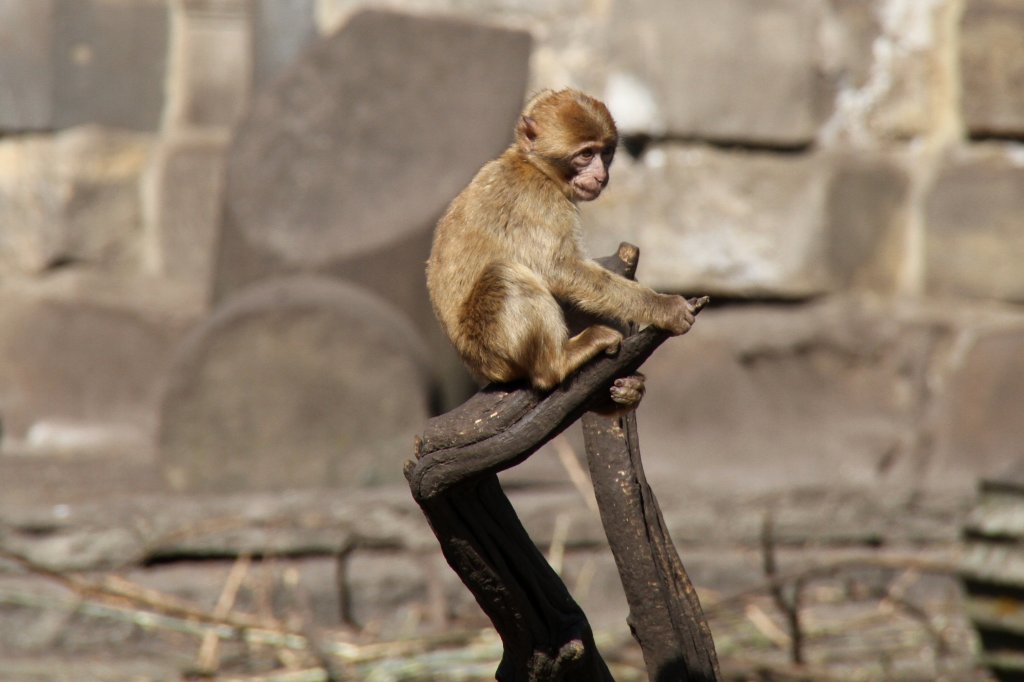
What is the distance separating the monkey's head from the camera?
2.38m

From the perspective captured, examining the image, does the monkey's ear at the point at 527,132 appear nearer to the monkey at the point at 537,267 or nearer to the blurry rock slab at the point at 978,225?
the monkey at the point at 537,267

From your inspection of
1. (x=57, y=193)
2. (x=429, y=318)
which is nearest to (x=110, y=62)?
(x=57, y=193)

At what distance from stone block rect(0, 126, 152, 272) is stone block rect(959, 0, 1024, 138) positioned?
3268 mm

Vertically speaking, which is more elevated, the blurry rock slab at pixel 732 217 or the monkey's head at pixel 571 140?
the monkey's head at pixel 571 140

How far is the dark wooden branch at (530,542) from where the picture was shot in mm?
1927

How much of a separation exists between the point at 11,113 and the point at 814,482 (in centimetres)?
336

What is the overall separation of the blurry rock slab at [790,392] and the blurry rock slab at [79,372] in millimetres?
1921

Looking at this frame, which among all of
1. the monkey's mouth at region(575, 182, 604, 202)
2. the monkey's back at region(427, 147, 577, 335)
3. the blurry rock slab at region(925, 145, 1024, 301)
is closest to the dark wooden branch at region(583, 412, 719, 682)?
the monkey's back at region(427, 147, 577, 335)

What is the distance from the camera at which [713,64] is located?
5.12 meters

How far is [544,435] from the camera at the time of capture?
1914 mm

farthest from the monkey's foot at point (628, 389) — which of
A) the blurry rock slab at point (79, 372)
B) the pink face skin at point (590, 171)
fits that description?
the blurry rock slab at point (79, 372)

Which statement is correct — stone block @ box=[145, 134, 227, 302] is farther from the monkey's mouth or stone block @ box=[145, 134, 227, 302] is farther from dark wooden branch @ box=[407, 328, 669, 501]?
dark wooden branch @ box=[407, 328, 669, 501]

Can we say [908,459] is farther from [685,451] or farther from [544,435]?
[544,435]

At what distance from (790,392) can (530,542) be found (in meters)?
3.31
